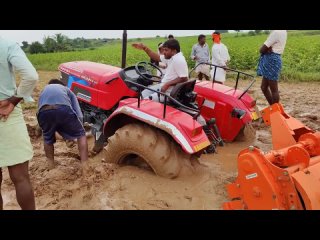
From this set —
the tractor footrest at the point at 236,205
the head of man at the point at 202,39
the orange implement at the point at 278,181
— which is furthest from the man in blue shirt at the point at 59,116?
the head of man at the point at 202,39

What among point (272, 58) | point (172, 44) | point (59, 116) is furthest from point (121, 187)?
point (272, 58)

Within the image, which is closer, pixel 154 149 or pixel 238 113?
pixel 154 149

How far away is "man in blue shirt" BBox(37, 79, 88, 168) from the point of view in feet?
13.9

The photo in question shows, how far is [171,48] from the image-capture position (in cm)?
475

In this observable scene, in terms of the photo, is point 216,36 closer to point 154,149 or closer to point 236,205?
point 154,149

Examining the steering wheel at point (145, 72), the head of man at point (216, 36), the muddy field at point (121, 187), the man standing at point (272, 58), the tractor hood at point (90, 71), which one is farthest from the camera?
the head of man at point (216, 36)

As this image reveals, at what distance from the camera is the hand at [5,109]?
279 cm

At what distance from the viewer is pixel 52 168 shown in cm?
446

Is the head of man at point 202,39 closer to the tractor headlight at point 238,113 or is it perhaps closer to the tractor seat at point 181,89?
the tractor headlight at point 238,113

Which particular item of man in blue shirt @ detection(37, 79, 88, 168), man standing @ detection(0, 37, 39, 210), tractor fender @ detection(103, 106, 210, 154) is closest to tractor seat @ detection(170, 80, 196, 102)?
tractor fender @ detection(103, 106, 210, 154)

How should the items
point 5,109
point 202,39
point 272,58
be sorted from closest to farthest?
point 5,109 < point 272,58 < point 202,39

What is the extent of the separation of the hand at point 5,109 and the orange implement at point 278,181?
1870 millimetres

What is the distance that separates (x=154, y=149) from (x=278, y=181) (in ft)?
4.51

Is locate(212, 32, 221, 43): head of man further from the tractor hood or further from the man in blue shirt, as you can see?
the man in blue shirt
